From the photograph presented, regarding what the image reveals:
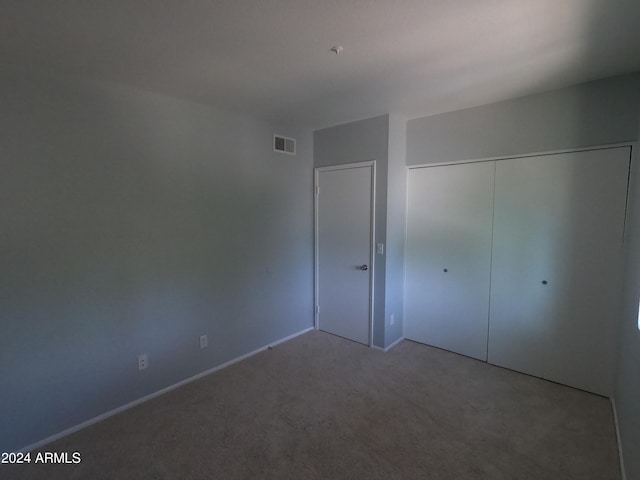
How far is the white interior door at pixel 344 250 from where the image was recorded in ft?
11.1

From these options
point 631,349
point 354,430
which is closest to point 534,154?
point 631,349

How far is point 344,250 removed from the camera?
11.8 ft

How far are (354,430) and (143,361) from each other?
171 cm

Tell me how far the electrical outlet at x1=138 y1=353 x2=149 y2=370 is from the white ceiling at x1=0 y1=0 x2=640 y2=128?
206 centimetres

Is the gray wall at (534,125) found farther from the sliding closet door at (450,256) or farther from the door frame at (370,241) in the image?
the door frame at (370,241)

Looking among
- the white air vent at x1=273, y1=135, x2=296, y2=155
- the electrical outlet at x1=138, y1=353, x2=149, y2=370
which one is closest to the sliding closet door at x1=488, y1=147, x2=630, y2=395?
the white air vent at x1=273, y1=135, x2=296, y2=155

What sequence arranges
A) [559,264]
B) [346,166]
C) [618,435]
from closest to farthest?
[618,435] < [559,264] < [346,166]

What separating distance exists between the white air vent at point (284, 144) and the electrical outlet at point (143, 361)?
2.27m

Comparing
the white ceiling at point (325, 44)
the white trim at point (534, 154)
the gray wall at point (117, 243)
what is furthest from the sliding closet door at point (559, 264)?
the gray wall at point (117, 243)

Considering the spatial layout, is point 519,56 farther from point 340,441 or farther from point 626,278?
point 340,441

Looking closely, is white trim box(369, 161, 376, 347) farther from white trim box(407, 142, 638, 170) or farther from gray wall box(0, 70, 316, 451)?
gray wall box(0, 70, 316, 451)

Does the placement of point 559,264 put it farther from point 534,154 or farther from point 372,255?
point 372,255

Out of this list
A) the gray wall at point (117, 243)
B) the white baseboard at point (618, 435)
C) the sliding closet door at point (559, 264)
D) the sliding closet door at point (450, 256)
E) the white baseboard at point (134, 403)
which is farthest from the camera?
the sliding closet door at point (450, 256)

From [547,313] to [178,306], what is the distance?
3.18 m
